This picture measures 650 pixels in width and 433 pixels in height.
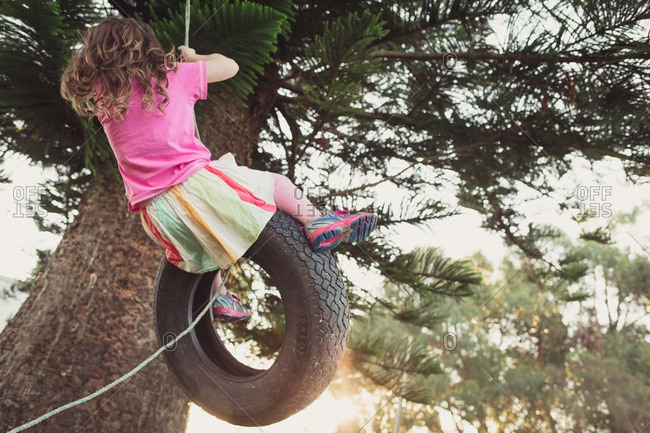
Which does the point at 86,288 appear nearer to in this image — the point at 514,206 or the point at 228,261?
the point at 228,261

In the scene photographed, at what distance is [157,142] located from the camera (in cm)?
147

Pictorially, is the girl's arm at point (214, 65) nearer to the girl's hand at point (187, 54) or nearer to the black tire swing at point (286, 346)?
the girl's hand at point (187, 54)

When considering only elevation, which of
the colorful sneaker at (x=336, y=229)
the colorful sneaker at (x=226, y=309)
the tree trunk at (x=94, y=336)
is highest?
the colorful sneaker at (x=336, y=229)

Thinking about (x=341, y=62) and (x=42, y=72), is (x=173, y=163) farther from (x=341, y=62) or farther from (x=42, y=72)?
(x=42, y=72)

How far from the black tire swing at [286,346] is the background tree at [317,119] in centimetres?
88

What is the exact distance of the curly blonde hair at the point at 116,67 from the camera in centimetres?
144

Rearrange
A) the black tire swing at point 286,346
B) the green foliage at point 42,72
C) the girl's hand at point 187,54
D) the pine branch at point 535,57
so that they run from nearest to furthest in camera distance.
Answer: the black tire swing at point 286,346
the girl's hand at point 187,54
the green foliage at point 42,72
the pine branch at point 535,57

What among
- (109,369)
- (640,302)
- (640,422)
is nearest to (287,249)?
(109,369)

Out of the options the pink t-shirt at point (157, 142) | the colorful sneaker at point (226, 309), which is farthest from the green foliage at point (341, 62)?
the colorful sneaker at point (226, 309)

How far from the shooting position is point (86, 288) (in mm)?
2418

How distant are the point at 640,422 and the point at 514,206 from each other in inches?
515

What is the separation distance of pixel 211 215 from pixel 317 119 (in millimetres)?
1059

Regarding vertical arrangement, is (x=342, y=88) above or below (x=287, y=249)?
above

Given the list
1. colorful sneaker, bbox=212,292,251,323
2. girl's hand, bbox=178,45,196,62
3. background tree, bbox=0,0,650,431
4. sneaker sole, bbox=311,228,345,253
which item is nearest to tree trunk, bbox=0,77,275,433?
background tree, bbox=0,0,650,431
